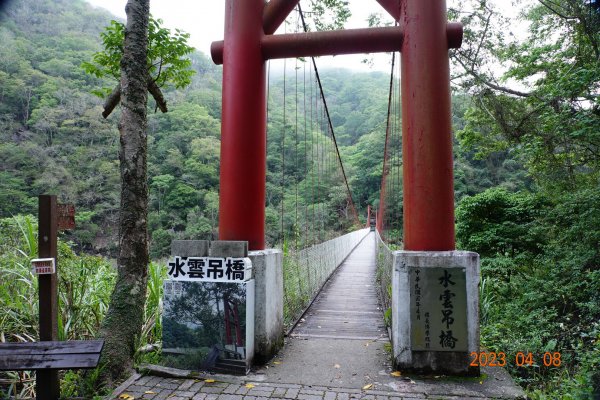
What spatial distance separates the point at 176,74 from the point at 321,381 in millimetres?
3210

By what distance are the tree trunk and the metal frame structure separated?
0.58 metres

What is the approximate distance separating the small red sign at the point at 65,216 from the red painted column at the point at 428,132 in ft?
6.90

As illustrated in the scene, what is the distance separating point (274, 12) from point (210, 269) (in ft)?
6.52

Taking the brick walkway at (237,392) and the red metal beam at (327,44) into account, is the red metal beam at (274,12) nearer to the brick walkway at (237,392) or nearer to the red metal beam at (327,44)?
the red metal beam at (327,44)

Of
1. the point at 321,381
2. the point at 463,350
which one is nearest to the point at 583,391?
the point at 463,350

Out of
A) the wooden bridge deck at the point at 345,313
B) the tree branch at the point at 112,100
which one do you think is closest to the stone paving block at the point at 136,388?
the wooden bridge deck at the point at 345,313

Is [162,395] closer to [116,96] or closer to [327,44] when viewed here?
[116,96]

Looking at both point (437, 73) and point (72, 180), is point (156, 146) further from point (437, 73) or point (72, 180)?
point (437, 73)

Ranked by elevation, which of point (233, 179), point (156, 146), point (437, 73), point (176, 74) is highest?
point (156, 146)

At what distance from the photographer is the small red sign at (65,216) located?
2.21m

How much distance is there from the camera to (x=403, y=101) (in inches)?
112

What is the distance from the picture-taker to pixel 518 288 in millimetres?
5324

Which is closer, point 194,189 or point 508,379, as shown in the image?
point 508,379
